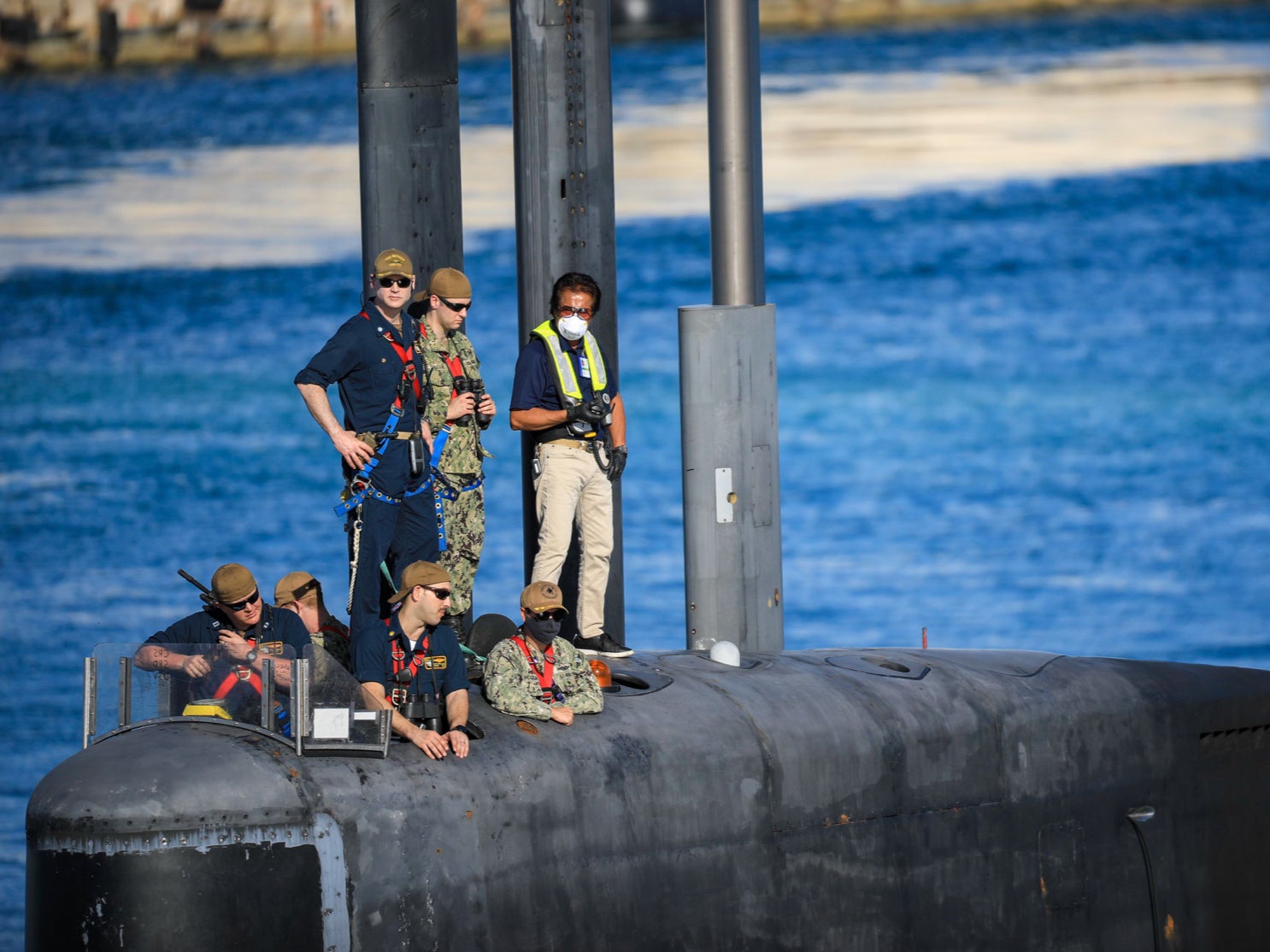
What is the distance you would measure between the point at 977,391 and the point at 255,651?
61.5 m

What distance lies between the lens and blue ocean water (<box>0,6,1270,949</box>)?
6625 cm

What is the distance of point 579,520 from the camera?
1408cm

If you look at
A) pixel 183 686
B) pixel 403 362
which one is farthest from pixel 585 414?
pixel 183 686

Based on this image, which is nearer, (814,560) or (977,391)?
(814,560)

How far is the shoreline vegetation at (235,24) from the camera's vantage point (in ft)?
226

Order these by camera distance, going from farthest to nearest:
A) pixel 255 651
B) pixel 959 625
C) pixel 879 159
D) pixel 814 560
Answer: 1. pixel 879 159
2. pixel 814 560
3. pixel 959 625
4. pixel 255 651

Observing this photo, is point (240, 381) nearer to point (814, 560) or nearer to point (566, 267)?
point (814, 560)

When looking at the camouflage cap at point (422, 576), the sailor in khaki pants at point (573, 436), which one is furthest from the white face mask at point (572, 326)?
the camouflage cap at point (422, 576)

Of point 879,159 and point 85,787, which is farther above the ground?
point 879,159

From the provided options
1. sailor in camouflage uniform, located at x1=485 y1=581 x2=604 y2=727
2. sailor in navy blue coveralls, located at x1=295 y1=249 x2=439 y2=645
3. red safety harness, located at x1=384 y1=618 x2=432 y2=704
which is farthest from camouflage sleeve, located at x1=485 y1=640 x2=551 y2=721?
sailor in navy blue coveralls, located at x1=295 y1=249 x2=439 y2=645

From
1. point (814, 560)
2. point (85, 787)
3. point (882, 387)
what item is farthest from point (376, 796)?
point (882, 387)

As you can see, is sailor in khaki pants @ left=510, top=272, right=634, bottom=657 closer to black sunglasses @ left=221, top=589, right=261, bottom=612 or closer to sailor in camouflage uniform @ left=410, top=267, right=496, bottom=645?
sailor in camouflage uniform @ left=410, top=267, right=496, bottom=645

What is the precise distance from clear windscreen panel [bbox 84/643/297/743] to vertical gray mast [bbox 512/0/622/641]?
5.50 m

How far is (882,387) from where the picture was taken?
226 feet
